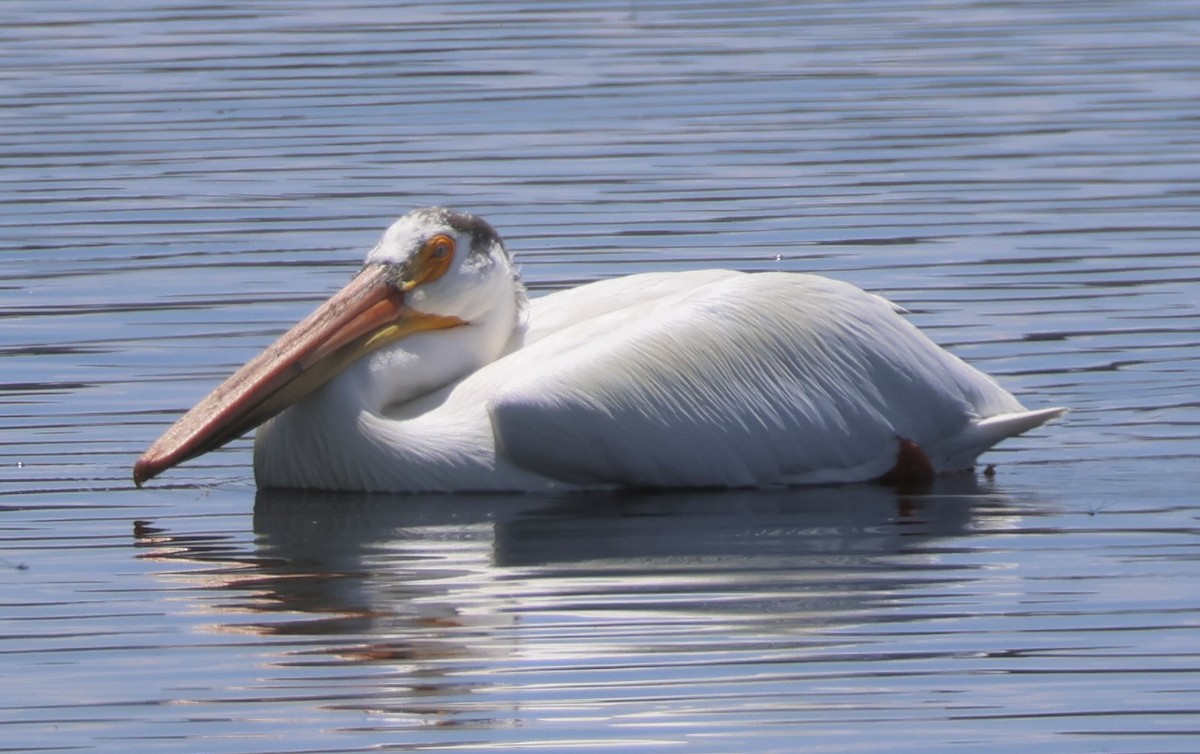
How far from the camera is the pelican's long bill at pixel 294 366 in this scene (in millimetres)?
6918

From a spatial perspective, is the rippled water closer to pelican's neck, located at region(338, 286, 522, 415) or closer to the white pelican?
the white pelican

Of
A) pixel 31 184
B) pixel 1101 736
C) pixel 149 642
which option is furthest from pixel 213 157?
pixel 1101 736

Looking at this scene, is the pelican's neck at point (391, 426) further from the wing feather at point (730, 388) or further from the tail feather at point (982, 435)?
the tail feather at point (982, 435)

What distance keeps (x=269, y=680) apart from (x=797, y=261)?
4.85m

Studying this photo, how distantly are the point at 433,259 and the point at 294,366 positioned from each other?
1.74 feet

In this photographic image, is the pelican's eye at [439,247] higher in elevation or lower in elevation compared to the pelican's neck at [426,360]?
higher

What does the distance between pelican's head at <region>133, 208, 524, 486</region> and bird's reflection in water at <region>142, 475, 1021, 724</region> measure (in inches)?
10.1

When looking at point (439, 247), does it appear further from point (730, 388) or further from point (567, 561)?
point (567, 561)

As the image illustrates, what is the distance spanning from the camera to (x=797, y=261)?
Result: 9734mm

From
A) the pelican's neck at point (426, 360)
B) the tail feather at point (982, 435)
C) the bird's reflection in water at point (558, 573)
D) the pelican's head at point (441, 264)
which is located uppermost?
the pelican's head at point (441, 264)

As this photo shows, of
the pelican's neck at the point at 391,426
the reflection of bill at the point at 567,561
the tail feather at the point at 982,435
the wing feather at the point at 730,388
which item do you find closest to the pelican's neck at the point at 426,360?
the pelican's neck at the point at 391,426

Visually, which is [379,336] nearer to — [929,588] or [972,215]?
[929,588]

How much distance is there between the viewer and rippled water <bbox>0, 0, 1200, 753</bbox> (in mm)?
5012

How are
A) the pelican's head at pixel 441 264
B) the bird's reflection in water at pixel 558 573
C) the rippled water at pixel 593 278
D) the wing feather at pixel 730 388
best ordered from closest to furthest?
the rippled water at pixel 593 278
the bird's reflection in water at pixel 558 573
the wing feather at pixel 730 388
the pelican's head at pixel 441 264
